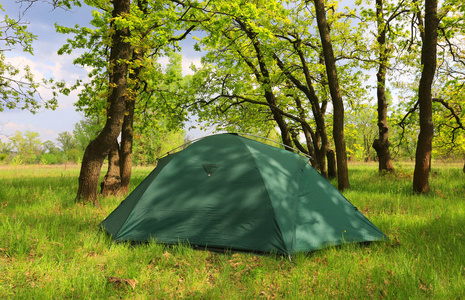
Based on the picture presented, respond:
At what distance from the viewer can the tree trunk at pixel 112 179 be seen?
9.61 meters

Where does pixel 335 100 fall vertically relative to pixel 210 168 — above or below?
above

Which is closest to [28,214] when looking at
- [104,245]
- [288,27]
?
[104,245]

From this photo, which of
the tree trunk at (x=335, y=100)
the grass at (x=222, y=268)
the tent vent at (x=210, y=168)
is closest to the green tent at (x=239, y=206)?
the tent vent at (x=210, y=168)

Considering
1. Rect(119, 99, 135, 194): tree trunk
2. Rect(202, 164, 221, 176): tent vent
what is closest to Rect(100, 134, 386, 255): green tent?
Rect(202, 164, 221, 176): tent vent

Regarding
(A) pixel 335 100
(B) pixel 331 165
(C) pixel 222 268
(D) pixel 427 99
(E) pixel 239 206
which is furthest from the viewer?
(B) pixel 331 165

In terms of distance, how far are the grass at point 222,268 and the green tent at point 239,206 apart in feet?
0.80

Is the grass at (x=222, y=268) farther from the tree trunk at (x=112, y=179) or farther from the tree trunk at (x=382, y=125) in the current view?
the tree trunk at (x=382, y=125)

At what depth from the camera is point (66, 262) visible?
4039 millimetres

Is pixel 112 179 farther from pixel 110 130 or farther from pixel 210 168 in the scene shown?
pixel 210 168

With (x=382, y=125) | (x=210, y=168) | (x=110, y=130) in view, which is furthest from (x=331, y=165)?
(x=110, y=130)

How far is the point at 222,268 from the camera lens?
4.00 metres

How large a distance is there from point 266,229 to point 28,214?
19.1ft

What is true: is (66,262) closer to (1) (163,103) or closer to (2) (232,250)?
(2) (232,250)

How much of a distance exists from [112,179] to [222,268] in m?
7.15
